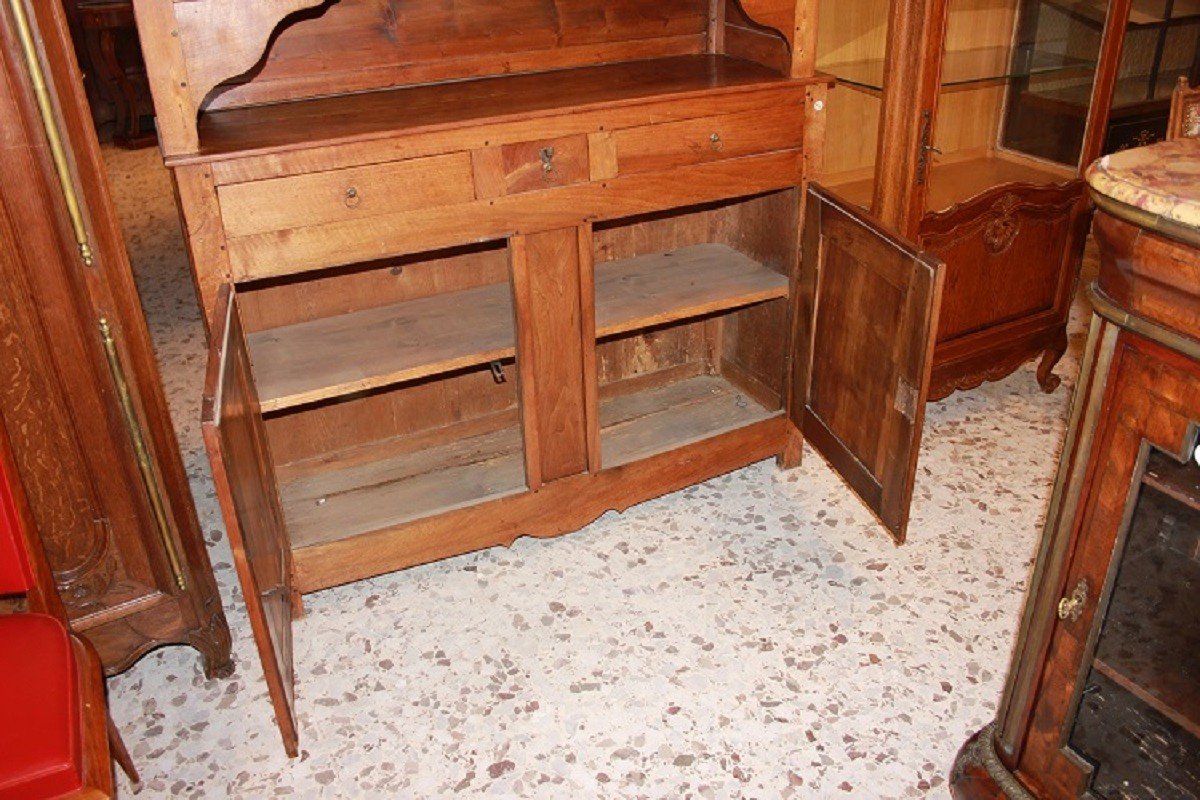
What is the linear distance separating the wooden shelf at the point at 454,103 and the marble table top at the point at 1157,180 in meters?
1.14

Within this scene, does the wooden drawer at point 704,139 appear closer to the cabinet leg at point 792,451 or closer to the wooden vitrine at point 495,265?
the wooden vitrine at point 495,265

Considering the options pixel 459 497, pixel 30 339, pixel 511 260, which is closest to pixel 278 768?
pixel 459 497

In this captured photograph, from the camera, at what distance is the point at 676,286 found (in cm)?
262

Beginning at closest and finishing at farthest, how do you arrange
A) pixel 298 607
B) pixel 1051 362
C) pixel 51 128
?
pixel 51 128 → pixel 298 607 → pixel 1051 362

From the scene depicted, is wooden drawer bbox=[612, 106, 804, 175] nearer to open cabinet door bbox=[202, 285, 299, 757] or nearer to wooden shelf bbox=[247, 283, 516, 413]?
wooden shelf bbox=[247, 283, 516, 413]

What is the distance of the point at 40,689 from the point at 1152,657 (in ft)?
5.34

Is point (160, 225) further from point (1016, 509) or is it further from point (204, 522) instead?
point (1016, 509)

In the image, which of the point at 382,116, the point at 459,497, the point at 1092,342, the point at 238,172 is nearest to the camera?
the point at 1092,342

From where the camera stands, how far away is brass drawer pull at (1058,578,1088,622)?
1431 mm

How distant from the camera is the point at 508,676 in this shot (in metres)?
2.16

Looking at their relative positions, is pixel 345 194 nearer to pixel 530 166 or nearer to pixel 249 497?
pixel 530 166

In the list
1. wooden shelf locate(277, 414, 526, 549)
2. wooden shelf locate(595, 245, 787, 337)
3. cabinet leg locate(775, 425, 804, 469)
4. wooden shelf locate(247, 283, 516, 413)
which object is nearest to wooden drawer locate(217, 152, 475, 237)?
wooden shelf locate(247, 283, 516, 413)

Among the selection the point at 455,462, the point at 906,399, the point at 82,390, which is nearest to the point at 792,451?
the point at 906,399

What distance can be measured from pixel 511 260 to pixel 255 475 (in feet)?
2.38
